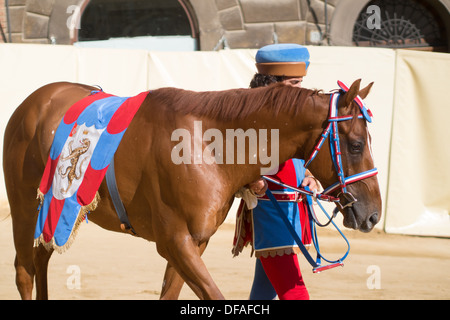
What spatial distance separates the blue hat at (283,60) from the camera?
347 cm

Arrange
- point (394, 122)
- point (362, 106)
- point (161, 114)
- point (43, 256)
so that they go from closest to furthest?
point (362, 106), point (161, 114), point (43, 256), point (394, 122)

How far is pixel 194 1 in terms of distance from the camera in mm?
9789

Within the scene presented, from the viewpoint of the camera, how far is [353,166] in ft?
10.2

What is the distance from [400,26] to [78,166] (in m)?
7.52

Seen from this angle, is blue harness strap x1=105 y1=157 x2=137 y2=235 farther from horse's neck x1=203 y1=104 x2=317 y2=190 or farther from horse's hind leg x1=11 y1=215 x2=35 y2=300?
horse's hind leg x1=11 y1=215 x2=35 y2=300

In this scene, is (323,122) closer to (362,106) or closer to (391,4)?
(362,106)

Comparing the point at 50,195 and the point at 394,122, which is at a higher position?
the point at 50,195

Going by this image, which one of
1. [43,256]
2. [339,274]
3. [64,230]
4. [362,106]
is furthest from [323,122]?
[339,274]

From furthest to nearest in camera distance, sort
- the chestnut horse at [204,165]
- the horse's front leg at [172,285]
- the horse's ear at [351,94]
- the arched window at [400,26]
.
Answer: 1. the arched window at [400,26]
2. the horse's front leg at [172,285]
3. the chestnut horse at [204,165]
4. the horse's ear at [351,94]

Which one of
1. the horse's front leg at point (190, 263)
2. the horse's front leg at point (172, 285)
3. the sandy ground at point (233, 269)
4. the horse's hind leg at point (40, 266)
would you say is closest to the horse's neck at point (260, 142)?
the horse's front leg at point (190, 263)

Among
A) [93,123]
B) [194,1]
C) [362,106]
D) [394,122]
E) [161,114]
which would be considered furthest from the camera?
[194,1]

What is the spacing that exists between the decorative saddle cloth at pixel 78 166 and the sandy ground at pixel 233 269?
1.48 m

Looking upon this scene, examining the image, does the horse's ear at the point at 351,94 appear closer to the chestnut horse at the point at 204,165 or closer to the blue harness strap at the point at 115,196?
the chestnut horse at the point at 204,165

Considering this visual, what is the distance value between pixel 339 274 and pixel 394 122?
7.76ft
